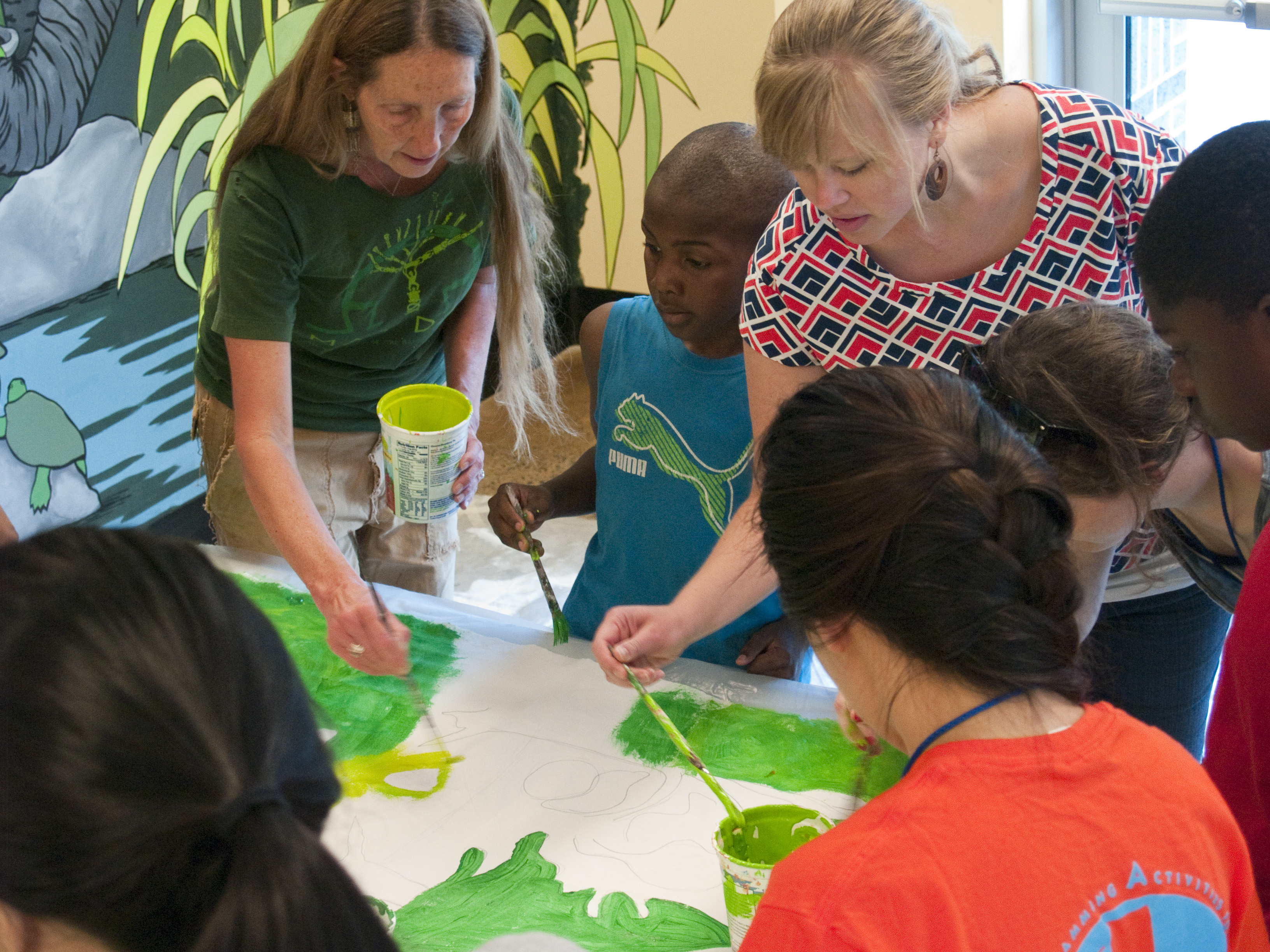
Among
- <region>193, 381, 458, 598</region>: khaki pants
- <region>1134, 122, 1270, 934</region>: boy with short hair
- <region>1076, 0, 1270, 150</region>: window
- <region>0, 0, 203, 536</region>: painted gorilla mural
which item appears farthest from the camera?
<region>1076, 0, 1270, 150</region>: window

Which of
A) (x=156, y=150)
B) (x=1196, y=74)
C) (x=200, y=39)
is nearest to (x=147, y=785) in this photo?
(x=156, y=150)

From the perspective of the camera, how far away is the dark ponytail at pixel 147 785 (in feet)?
2.01

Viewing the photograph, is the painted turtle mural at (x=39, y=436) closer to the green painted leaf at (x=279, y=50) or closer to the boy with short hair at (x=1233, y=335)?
the green painted leaf at (x=279, y=50)

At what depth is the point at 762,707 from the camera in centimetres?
160

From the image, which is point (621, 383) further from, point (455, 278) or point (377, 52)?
point (377, 52)

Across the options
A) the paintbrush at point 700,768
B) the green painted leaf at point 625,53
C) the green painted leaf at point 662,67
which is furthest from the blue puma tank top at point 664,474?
the green painted leaf at point 625,53

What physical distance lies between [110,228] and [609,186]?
→ 5.86ft

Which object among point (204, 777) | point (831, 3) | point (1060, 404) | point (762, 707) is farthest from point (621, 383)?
point (204, 777)

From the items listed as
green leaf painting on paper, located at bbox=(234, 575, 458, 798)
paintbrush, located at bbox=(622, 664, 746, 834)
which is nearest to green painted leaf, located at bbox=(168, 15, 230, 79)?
green leaf painting on paper, located at bbox=(234, 575, 458, 798)

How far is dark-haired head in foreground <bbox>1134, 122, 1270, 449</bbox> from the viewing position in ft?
3.27

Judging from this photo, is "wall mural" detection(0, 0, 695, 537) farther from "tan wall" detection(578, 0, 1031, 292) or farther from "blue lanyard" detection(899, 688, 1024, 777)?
"blue lanyard" detection(899, 688, 1024, 777)

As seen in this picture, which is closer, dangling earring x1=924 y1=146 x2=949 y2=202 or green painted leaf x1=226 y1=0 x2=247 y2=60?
dangling earring x1=924 y1=146 x2=949 y2=202

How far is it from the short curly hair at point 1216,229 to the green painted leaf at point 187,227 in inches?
103

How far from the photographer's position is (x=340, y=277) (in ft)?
6.15
